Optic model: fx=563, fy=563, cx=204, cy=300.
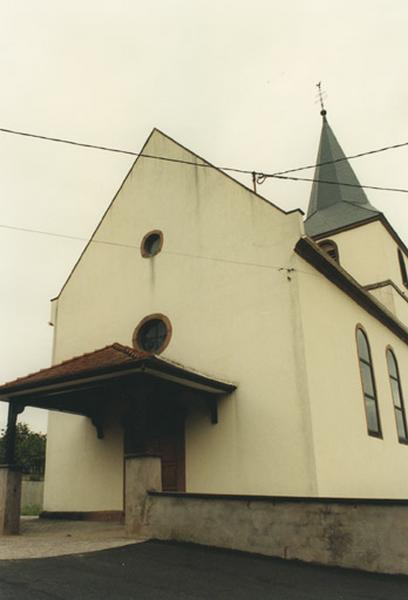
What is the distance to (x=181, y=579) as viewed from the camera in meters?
6.40

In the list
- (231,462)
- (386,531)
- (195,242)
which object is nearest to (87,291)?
(195,242)

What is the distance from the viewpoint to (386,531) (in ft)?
23.6

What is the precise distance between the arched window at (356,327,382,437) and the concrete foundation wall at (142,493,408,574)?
20.8 feet

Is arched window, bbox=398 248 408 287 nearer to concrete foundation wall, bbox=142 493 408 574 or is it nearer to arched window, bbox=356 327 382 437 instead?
arched window, bbox=356 327 382 437

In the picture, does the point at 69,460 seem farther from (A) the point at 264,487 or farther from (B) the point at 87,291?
(A) the point at 264,487

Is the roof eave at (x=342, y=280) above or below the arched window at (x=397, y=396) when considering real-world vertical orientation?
above

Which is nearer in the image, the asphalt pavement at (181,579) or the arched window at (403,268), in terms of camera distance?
the asphalt pavement at (181,579)

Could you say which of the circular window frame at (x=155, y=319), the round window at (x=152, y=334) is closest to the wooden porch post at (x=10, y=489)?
the circular window frame at (x=155, y=319)

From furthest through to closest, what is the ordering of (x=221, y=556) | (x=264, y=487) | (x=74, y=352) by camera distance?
(x=74, y=352) < (x=264, y=487) < (x=221, y=556)

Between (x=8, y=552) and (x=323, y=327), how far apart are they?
24.7 ft

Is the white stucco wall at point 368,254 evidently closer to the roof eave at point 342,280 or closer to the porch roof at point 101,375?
the roof eave at point 342,280

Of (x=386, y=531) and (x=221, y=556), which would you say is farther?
(x=221, y=556)

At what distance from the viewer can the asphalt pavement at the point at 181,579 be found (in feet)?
18.7

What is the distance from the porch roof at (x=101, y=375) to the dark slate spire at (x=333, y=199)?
11.8 m
